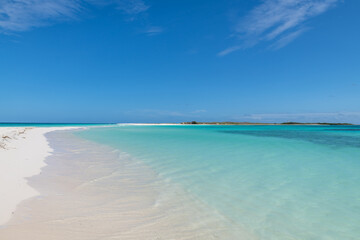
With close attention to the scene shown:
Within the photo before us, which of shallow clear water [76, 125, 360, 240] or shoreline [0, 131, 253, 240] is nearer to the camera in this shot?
shoreline [0, 131, 253, 240]

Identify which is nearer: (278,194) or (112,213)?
(112,213)

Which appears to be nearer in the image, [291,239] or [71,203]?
[291,239]

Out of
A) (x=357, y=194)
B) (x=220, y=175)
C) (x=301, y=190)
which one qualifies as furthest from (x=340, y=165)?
(x=220, y=175)

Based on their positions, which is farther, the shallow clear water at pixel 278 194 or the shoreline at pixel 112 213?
the shallow clear water at pixel 278 194

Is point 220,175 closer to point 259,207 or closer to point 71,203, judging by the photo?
point 259,207

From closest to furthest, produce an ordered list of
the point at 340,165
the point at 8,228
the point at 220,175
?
the point at 8,228 → the point at 220,175 → the point at 340,165

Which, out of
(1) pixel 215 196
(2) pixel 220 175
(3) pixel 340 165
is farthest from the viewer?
(3) pixel 340 165

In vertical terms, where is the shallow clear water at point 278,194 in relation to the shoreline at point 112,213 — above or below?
below

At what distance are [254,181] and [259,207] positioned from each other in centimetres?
173

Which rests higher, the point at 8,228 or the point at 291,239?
the point at 8,228

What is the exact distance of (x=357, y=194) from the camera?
4703mm

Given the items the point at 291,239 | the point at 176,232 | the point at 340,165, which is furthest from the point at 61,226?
the point at 340,165

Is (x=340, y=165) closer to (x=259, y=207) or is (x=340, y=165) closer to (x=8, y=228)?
A: (x=259, y=207)

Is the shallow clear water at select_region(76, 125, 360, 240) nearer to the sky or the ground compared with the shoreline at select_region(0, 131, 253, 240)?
nearer to the ground
